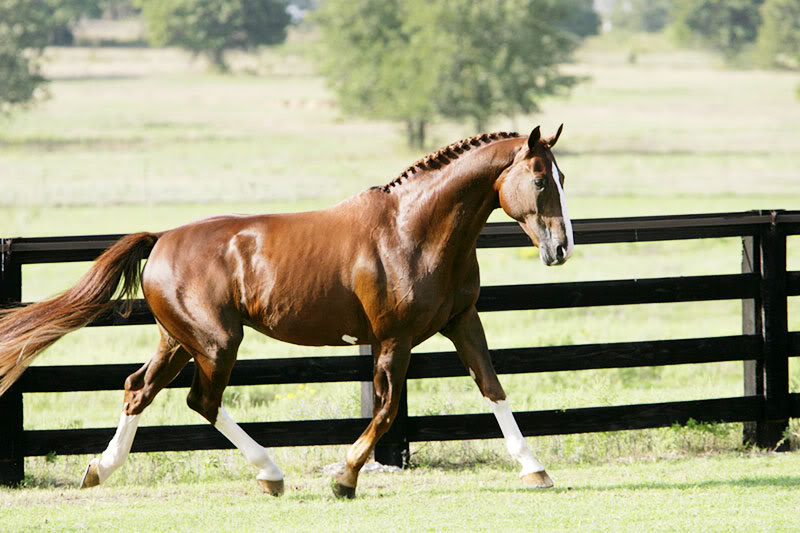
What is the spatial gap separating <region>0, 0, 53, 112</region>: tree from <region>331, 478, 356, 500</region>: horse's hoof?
196ft

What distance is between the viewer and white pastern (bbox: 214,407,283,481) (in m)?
5.78

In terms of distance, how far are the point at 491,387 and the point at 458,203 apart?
3.34 feet

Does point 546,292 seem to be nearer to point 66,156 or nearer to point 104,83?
point 66,156

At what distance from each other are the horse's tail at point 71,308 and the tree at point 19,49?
5902 centimetres

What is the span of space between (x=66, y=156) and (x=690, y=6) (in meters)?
101

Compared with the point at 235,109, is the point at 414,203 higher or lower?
higher

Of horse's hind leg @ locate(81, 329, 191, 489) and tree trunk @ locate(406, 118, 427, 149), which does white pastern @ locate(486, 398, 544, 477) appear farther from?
tree trunk @ locate(406, 118, 427, 149)

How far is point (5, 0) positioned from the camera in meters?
68.6

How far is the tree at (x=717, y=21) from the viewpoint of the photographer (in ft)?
419

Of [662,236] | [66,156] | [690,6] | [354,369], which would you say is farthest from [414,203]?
[690,6]

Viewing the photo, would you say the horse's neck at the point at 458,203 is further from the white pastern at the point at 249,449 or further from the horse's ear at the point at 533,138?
the white pastern at the point at 249,449

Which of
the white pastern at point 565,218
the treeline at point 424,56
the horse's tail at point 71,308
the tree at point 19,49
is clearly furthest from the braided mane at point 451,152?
the tree at point 19,49

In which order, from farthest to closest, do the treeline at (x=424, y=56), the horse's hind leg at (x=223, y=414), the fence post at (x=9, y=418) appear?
the treeline at (x=424, y=56), the fence post at (x=9, y=418), the horse's hind leg at (x=223, y=414)

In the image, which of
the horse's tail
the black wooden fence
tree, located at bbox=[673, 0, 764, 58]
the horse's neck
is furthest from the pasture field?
tree, located at bbox=[673, 0, 764, 58]
